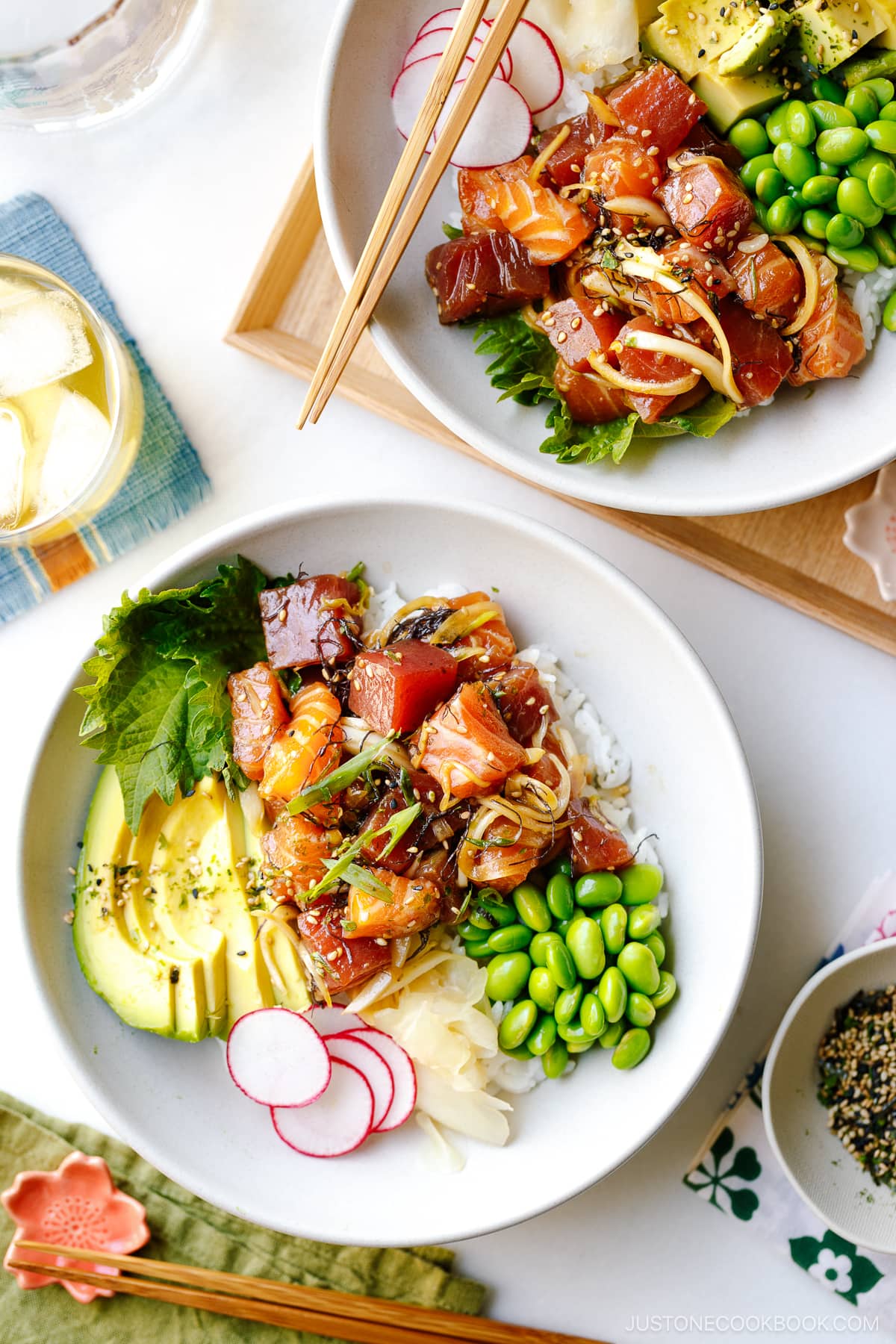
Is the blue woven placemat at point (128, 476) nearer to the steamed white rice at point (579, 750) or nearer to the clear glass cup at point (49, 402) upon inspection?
the clear glass cup at point (49, 402)

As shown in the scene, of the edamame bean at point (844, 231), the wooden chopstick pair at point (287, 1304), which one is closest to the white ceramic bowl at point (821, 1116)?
the wooden chopstick pair at point (287, 1304)

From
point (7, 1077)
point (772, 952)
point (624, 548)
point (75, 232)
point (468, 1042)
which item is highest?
point (75, 232)

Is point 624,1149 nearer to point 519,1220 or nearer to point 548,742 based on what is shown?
point 519,1220

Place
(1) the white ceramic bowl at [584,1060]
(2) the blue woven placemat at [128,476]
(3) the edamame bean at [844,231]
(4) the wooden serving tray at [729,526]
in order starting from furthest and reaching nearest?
(2) the blue woven placemat at [128,476] → (4) the wooden serving tray at [729,526] → (1) the white ceramic bowl at [584,1060] → (3) the edamame bean at [844,231]

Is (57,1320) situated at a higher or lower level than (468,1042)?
lower

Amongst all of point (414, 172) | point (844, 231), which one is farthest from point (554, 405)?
point (844, 231)

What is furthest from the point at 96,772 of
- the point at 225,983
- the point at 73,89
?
the point at 73,89
